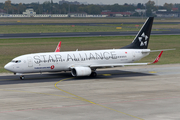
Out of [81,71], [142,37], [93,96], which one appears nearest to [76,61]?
[81,71]

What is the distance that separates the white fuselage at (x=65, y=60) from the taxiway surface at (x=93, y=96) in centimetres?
165

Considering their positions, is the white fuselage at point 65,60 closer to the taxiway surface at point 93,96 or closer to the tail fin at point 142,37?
the tail fin at point 142,37

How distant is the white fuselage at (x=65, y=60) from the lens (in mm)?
41656

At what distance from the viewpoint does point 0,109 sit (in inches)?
1054

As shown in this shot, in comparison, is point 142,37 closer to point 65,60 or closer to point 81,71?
point 81,71

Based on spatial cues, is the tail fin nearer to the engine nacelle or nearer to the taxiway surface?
the taxiway surface

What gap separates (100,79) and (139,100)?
43.8 feet

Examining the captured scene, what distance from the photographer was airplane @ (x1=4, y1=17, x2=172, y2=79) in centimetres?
4178

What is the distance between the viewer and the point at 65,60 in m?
43.8

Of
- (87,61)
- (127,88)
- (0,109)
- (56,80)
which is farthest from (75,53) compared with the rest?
(0,109)

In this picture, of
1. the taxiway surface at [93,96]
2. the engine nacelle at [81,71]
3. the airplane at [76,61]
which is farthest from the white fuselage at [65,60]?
the taxiway surface at [93,96]

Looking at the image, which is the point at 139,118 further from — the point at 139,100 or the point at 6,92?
the point at 6,92

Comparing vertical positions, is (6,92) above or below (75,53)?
below

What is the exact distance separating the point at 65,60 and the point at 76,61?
5.53 feet
